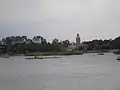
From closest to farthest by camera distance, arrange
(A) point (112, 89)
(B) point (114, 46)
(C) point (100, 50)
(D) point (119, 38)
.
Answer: (A) point (112, 89) → (D) point (119, 38) → (B) point (114, 46) → (C) point (100, 50)

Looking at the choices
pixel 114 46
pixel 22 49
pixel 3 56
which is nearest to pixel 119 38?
pixel 114 46

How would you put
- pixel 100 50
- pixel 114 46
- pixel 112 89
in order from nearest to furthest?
pixel 112 89, pixel 114 46, pixel 100 50

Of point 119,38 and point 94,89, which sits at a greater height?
point 119,38

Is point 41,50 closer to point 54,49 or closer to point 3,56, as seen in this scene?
point 54,49

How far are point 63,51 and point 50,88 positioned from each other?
150 metres

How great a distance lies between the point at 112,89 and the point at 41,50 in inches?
5580

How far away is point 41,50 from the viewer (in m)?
172

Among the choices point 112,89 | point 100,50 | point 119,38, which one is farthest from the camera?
point 100,50

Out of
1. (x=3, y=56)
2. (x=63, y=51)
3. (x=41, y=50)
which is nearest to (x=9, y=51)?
(x=3, y=56)

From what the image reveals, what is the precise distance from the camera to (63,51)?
182 meters

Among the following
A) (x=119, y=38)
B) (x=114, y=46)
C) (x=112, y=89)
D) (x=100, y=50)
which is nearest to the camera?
(x=112, y=89)

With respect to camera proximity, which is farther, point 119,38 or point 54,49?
point 54,49

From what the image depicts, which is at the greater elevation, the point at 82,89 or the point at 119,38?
the point at 119,38

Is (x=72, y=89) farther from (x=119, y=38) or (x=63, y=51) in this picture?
(x=63, y=51)
